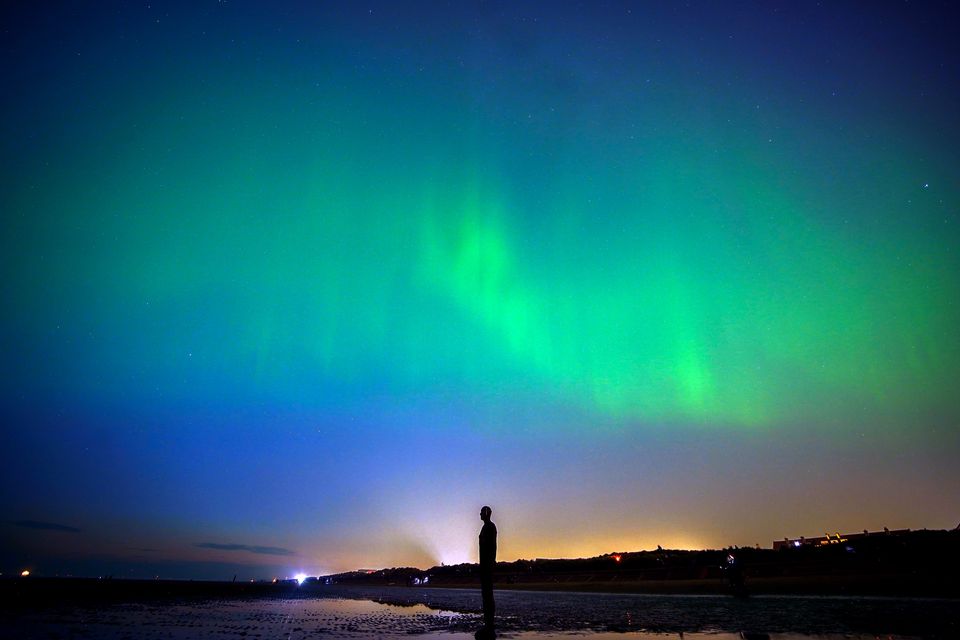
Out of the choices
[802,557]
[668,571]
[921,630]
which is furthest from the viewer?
[668,571]

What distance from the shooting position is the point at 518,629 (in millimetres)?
11930

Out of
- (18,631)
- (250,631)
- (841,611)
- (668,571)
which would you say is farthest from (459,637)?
(668,571)

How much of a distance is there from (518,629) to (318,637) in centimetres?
483

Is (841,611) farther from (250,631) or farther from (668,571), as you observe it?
(668,571)

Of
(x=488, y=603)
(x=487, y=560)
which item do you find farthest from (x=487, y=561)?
(x=488, y=603)

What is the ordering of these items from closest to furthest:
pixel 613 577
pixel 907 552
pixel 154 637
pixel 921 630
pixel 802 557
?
pixel 921 630
pixel 154 637
pixel 907 552
pixel 802 557
pixel 613 577

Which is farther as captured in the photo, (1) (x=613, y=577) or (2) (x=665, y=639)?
(1) (x=613, y=577)

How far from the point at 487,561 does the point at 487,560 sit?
0.07 ft

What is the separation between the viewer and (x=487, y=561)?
37.7ft

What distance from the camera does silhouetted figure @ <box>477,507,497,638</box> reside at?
11.3 metres

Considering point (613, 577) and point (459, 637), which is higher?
point (459, 637)

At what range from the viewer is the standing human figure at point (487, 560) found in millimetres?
11328

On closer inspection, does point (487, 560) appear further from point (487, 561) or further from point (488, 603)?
point (488, 603)

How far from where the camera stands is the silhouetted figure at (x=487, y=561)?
11.3 m
